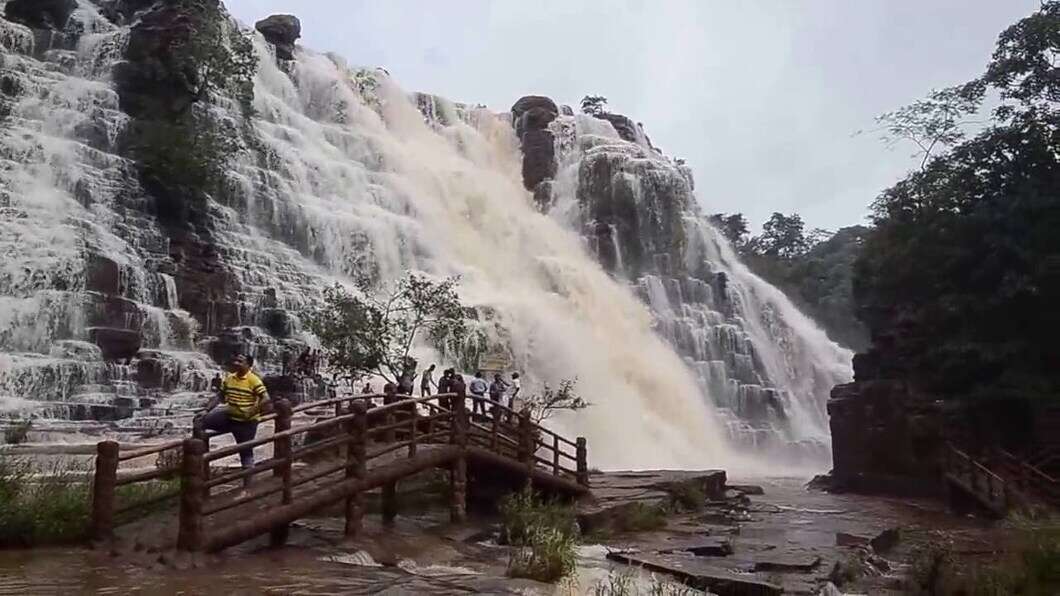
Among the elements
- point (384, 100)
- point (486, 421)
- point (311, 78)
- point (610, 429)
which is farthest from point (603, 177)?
point (486, 421)

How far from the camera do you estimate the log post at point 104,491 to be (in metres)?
8.33

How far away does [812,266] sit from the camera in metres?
60.3

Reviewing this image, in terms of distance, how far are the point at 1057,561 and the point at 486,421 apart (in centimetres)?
793

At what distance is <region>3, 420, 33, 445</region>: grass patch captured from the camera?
51.1ft

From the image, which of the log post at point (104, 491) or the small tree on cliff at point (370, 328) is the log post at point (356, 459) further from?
the small tree on cliff at point (370, 328)

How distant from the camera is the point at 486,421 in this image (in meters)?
14.5

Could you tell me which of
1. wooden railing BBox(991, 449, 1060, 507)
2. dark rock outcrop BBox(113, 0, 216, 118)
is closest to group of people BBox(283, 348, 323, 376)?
dark rock outcrop BBox(113, 0, 216, 118)

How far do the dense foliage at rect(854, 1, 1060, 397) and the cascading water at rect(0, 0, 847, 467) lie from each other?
8754 mm

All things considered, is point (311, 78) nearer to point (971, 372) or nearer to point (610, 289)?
point (610, 289)

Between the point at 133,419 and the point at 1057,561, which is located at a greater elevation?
the point at 133,419

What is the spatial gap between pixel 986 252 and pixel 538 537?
17626mm

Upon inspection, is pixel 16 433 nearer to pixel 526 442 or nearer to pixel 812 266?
pixel 526 442

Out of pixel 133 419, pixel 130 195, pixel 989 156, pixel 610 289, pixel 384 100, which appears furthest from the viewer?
pixel 384 100

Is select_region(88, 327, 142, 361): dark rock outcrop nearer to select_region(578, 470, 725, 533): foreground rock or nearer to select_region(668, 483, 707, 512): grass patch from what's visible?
select_region(578, 470, 725, 533): foreground rock
